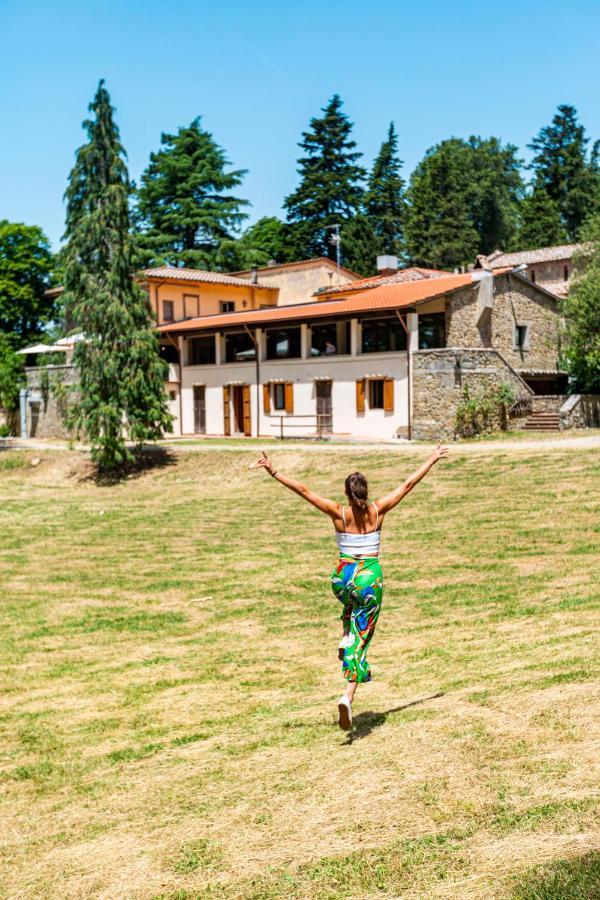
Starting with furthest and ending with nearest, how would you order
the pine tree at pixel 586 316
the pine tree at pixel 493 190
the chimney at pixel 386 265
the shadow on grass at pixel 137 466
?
the pine tree at pixel 493 190 < the chimney at pixel 386 265 < the pine tree at pixel 586 316 < the shadow on grass at pixel 137 466

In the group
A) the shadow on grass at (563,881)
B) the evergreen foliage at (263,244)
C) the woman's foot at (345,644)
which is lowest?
the shadow on grass at (563,881)

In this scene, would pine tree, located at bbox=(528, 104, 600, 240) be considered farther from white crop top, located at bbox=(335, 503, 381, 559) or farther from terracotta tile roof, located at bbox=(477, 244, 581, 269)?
white crop top, located at bbox=(335, 503, 381, 559)

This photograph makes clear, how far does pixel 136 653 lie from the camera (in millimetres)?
11469

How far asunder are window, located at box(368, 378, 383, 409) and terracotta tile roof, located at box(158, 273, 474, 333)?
306 centimetres

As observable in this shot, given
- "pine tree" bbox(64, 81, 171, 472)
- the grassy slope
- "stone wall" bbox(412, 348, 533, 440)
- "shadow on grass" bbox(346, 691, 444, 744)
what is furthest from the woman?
"stone wall" bbox(412, 348, 533, 440)

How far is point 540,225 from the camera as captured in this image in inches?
3110

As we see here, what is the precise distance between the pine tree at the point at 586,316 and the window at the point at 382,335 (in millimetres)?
7785

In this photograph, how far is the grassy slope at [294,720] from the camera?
17.3 feet

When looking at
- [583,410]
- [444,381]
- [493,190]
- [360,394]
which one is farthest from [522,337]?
[493,190]

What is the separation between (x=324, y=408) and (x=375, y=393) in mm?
2907

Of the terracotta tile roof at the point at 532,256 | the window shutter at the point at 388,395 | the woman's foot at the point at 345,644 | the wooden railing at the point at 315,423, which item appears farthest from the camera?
the terracotta tile roof at the point at 532,256

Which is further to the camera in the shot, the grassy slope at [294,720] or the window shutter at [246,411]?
the window shutter at [246,411]

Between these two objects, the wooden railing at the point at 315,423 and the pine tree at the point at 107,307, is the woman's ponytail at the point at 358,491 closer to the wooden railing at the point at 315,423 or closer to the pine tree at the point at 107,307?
the pine tree at the point at 107,307

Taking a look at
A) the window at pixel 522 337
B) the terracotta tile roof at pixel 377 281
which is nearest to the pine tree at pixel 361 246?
the terracotta tile roof at pixel 377 281
